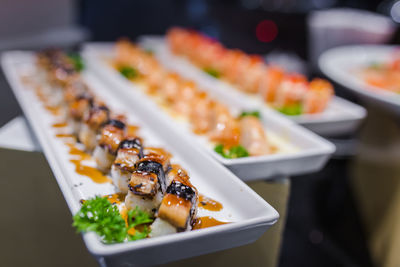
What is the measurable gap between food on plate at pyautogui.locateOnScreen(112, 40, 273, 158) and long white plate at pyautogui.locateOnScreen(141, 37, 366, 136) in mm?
200

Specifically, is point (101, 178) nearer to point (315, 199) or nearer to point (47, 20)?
point (315, 199)

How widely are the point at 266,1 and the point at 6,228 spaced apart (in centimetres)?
1002

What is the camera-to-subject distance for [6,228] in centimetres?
219

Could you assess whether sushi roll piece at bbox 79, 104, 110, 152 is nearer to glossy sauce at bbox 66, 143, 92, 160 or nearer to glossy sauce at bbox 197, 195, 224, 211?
glossy sauce at bbox 66, 143, 92, 160

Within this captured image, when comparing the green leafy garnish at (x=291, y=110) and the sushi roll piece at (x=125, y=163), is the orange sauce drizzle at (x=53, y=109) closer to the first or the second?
the sushi roll piece at (x=125, y=163)

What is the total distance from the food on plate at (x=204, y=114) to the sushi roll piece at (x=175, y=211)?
0.69 meters

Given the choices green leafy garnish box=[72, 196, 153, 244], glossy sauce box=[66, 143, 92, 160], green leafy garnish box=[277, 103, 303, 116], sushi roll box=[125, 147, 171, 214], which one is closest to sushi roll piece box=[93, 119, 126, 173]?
glossy sauce box=[66, 143, 92, 160]

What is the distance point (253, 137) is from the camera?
2363 millimetres

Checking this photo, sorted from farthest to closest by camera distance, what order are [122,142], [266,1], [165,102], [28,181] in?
[266,1]
[165,102]
[28,181]
[122,142]

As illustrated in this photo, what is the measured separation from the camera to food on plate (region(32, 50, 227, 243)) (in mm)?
1391

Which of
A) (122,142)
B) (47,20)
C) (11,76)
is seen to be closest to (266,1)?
(47,20)

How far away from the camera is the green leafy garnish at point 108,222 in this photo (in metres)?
1.33

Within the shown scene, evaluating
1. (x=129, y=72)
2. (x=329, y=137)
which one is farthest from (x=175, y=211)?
(x=329, y=137)

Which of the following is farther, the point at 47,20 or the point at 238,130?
the point at 47,20
